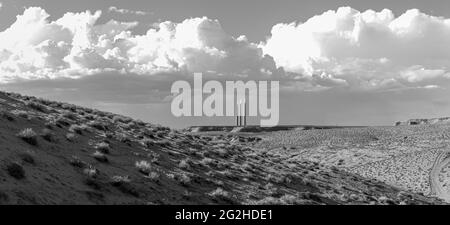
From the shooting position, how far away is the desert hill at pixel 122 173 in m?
14.2

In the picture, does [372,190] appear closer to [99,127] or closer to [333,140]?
[99,127]

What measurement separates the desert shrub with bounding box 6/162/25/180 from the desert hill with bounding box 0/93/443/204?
0.03 metres

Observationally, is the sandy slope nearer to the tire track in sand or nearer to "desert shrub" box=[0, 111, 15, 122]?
the tire track in sand

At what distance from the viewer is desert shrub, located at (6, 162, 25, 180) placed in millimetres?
13250

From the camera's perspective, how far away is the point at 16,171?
13438 mm

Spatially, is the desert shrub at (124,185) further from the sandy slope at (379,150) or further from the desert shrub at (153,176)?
the sandy slope at (379,150)

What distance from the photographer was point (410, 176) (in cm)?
4544

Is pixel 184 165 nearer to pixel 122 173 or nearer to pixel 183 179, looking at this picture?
pixel 183 179

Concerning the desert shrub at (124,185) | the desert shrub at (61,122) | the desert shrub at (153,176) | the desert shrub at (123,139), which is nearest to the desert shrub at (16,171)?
the desert shrub at (124,185)

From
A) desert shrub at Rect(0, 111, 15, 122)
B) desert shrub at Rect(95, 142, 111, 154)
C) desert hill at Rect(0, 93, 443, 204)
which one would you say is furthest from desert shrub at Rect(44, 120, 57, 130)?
desert shrub at Rect(95, 142, 111, 154)

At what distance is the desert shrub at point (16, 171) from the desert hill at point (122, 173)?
0.03 meters

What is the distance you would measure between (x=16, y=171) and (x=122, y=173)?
5.31 m

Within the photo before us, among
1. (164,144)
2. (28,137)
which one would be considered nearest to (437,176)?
(164,144)
